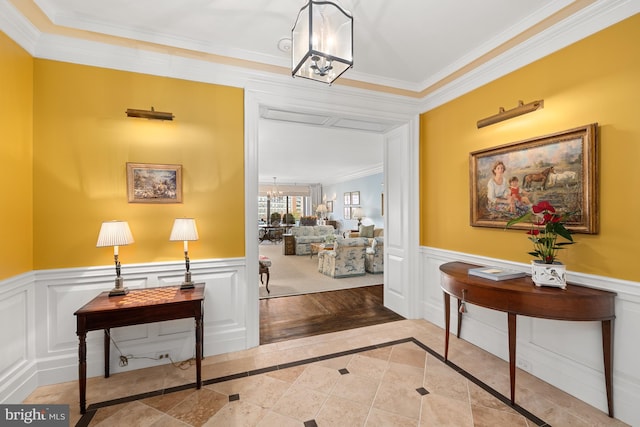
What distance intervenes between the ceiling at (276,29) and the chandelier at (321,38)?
209 millimetres

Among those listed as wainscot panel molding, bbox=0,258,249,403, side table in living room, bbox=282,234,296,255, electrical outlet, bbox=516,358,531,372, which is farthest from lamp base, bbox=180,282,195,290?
side table in living room, bbox=282,234,296,255

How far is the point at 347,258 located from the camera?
600 cm

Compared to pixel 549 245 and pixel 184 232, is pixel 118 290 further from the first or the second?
pixel 549 245

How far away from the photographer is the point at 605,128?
199 centimetres

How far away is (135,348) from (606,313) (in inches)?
144

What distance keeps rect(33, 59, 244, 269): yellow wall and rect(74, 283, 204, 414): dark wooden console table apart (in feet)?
1.38

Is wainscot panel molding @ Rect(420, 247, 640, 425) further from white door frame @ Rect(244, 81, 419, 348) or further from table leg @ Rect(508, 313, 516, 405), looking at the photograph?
white door frame @ Rect(244, 81, 419, 348)

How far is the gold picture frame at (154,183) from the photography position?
2545 mm

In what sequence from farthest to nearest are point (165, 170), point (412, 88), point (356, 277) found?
point (356, 277) < point (412, 88) < point (165, 170)

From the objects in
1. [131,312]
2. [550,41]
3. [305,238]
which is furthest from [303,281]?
[550,41]

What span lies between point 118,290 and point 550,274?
3331 mm

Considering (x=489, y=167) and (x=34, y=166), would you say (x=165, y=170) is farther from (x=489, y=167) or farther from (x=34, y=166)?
(x=489, y=167)

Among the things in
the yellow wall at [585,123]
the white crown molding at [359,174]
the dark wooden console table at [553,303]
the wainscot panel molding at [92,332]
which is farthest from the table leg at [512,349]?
the white crown molding at [359,174]

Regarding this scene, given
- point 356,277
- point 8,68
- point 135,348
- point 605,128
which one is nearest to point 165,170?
point 8,68
